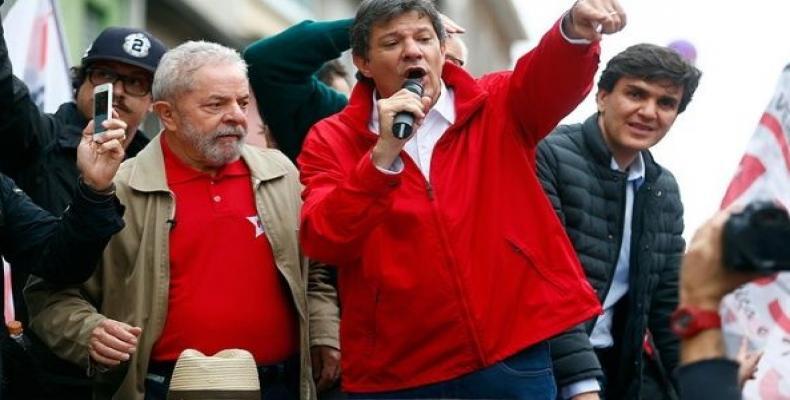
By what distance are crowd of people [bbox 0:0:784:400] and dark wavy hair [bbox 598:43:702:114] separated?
11 mm

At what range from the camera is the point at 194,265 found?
6.00 meters

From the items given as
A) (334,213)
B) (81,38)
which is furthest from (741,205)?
(81,38)

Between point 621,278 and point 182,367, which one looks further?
point 621,278

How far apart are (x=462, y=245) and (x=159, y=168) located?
51.0 inches

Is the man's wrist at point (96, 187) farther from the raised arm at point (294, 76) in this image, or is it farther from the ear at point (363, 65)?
the raised arm at point (294, 76)

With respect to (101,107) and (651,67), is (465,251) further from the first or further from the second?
(651,67)

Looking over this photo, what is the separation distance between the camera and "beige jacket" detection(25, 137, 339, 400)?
5.96 meters

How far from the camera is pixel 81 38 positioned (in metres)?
13.5

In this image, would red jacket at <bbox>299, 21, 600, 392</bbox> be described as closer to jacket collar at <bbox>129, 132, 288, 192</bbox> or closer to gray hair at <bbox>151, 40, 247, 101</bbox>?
jacket collar at <bbox>129, 132, 288, 192</bbox>

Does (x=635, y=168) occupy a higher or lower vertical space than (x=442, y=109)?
lower

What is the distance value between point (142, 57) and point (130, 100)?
0.56 feet

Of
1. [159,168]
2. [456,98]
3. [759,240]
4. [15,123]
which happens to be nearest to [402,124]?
[456,98]

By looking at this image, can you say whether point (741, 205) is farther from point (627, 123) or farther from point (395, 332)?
point (627, 123)

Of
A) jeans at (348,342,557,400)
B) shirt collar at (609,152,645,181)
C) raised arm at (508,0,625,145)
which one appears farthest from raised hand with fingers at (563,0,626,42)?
shirt collar at (609,152,645,181)
